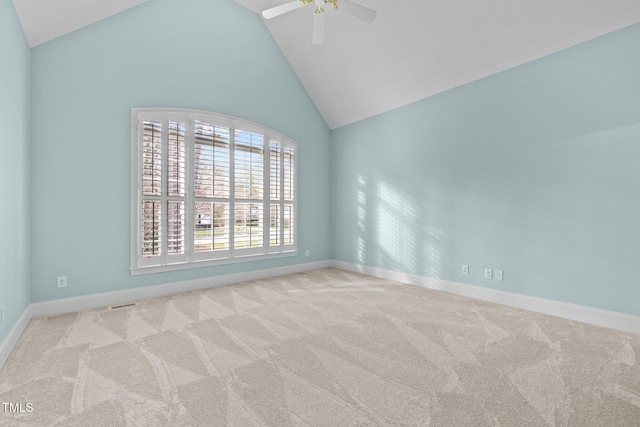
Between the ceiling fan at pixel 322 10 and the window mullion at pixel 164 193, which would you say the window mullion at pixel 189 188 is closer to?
the window mullion at pixel 164 193

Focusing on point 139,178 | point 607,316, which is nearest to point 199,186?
point 139,178

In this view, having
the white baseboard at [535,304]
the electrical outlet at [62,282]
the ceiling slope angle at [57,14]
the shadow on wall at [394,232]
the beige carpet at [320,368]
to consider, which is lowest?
the beige carpet at [320,368]

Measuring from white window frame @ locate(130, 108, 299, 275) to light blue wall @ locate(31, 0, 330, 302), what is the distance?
0.09 metres

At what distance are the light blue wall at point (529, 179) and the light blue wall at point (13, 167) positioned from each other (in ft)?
14.6

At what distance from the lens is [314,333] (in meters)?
2.84

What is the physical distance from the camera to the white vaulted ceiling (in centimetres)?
299

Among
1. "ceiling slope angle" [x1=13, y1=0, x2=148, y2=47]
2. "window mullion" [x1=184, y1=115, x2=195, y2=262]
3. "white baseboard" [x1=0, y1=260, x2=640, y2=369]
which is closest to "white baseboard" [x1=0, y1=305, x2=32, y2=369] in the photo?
"white baseboard" [x1=0, y1=260, x2=640, y2=369]

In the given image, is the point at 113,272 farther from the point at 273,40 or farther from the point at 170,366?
the point at 273,40

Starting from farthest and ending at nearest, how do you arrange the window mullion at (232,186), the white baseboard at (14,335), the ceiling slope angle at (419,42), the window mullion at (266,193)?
the window mullion at (266,193)
the window mullion at (232,186)
the ceiling slope angle at (419,42)
the white baseboard at (14,335)

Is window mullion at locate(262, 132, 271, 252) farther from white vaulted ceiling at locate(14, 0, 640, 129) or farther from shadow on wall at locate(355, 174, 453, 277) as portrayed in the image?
shadow on wall at locate(355, 174, 453, 277)

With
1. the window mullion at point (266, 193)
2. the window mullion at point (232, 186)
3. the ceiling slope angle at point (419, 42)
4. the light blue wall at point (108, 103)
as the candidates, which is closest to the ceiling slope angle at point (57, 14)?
the light blue wall at point (108, 103)

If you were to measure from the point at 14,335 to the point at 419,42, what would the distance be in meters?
5.10

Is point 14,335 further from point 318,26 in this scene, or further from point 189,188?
point 318,26

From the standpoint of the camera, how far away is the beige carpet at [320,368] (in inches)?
66.9
